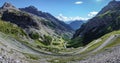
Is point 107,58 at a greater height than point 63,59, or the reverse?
point 107,58

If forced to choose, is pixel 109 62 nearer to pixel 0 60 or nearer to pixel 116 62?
pixel 116 62

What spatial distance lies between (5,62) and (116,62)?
18370mm

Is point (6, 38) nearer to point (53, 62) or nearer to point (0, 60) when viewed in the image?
point (53, 62)

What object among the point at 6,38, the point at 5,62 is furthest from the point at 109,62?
the point at 6,38

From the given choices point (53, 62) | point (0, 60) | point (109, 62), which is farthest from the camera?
point (53, 62)

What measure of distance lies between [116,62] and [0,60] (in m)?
19.2

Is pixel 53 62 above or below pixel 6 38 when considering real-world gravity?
below

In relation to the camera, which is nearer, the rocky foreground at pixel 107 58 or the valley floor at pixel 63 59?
the rocky foreground at pixel 107 58

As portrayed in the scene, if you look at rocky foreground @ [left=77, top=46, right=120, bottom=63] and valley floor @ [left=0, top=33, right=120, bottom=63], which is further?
valley floor @ [left=0, top=33, right=120, bottom=63]

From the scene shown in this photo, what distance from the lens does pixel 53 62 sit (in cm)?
9338

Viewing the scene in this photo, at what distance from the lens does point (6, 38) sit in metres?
178

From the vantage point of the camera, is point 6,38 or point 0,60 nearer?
point 0,60

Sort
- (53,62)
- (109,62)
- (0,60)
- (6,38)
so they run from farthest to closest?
(6,38)
(53,62)
(109,62)
(0,60)

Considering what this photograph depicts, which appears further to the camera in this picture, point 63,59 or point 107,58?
point 63,59
